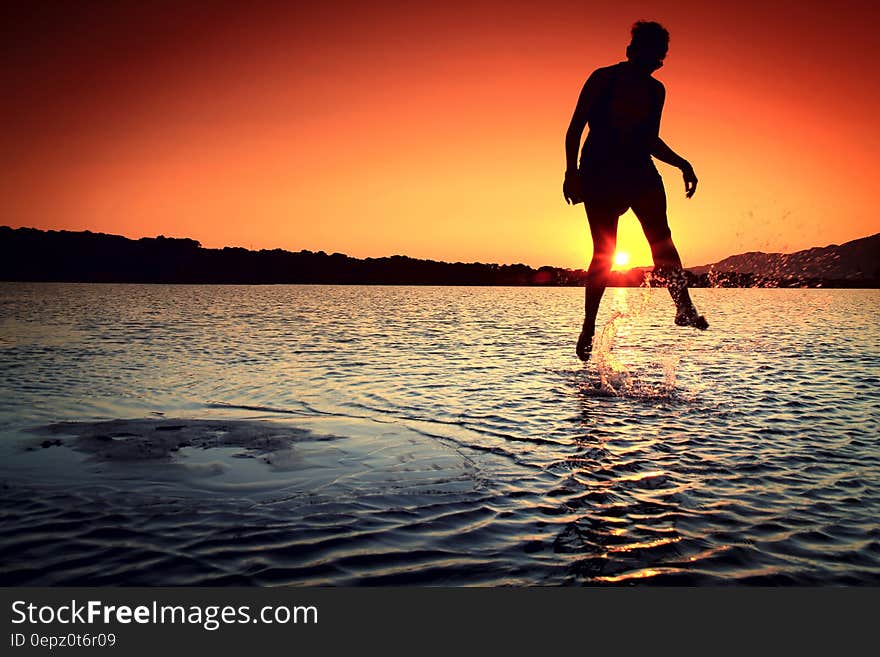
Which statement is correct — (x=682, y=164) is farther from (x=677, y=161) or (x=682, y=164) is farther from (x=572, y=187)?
(x=572, y=187)

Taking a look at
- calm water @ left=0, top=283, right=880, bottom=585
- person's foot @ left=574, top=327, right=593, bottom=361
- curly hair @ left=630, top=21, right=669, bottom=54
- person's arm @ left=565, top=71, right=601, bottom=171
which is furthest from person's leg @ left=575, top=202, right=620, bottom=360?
curly hair @ left=630, top=21, right=669, bottom=54

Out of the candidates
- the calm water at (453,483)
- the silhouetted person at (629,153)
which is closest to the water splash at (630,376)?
the calm water at (453,483)

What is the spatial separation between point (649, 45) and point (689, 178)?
5.11 feet

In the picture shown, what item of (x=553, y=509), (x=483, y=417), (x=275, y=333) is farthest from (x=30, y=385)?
(x=275, y=333)

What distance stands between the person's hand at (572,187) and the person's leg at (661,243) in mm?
632

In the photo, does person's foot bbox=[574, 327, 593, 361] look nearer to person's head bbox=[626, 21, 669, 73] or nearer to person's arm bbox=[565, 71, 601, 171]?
person's arm bbox=[565, 71, 601, 171]

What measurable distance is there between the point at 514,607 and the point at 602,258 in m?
5.40

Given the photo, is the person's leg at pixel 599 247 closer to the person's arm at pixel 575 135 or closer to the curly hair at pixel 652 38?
the person's arm at pixel 575 135

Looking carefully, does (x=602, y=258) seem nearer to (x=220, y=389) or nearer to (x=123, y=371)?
(x=220, y=389)

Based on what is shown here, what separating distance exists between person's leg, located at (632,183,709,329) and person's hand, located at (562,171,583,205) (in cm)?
63

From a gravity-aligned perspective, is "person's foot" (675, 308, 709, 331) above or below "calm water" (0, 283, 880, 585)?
above

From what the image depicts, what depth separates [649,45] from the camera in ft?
23.8

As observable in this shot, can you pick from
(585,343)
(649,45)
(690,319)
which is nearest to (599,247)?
(690,319)

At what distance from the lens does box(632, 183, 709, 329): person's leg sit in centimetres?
749
